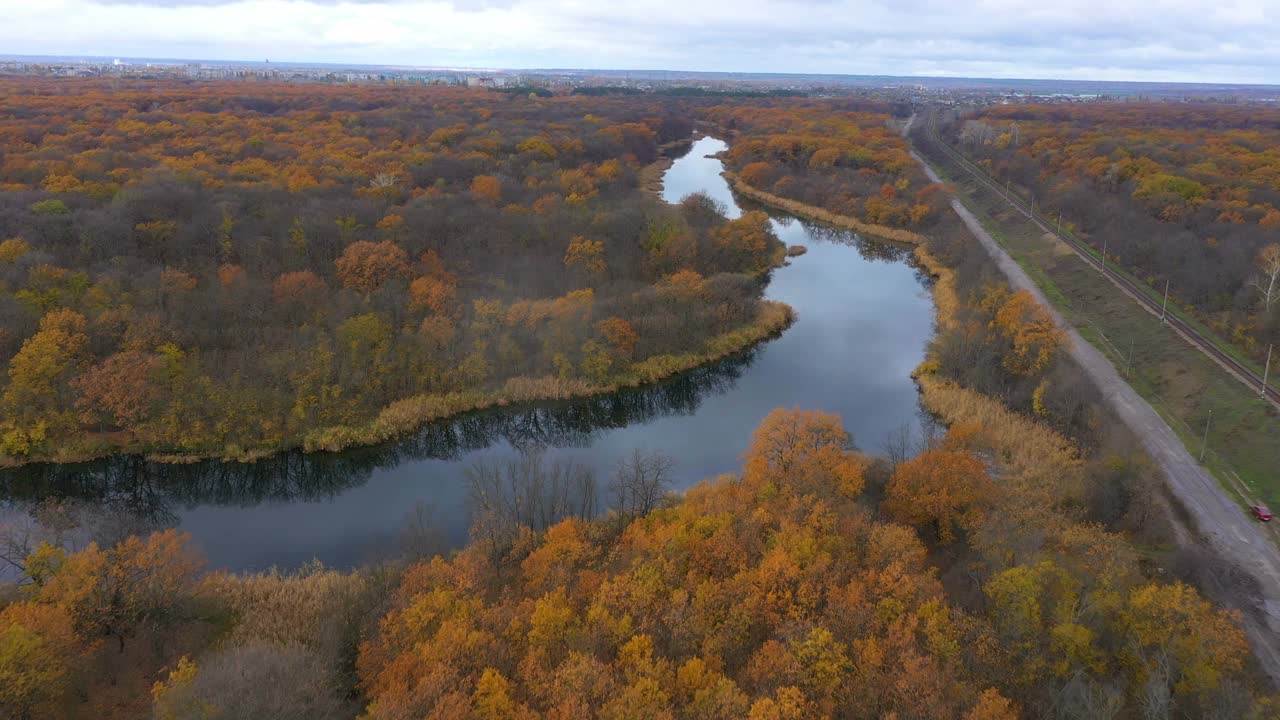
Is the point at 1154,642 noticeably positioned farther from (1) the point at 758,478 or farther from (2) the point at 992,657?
(1) the point at 758,478

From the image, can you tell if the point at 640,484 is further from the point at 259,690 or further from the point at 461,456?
the point at 259,690

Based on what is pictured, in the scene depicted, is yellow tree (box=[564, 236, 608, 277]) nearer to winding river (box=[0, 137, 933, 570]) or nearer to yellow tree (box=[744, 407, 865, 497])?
winding river (box=[0, 137, 933, 570])

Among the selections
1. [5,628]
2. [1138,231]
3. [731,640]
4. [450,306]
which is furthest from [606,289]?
[1138,231]

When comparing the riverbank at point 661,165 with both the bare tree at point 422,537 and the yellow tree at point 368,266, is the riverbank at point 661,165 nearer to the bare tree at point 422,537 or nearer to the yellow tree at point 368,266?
the yellow tree at point 368,266

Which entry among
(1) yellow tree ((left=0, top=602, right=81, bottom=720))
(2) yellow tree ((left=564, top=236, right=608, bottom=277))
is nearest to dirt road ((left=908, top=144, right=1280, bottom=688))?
(2) yellow tree ((left=564, top=236, right=608, bottom=277))

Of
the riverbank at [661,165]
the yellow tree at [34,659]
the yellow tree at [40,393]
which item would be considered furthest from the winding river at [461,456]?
the riverbank at [661,165]

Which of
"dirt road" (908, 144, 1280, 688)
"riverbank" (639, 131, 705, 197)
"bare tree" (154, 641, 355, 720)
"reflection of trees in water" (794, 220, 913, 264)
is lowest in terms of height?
"dirt road" (908, 144, 1280, 688)

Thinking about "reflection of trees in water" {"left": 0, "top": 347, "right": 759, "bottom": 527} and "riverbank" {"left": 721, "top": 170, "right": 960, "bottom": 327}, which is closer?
"reflection of trees in water" {"left": 0, "top": 347, "right": 759, "bottom": 527}
